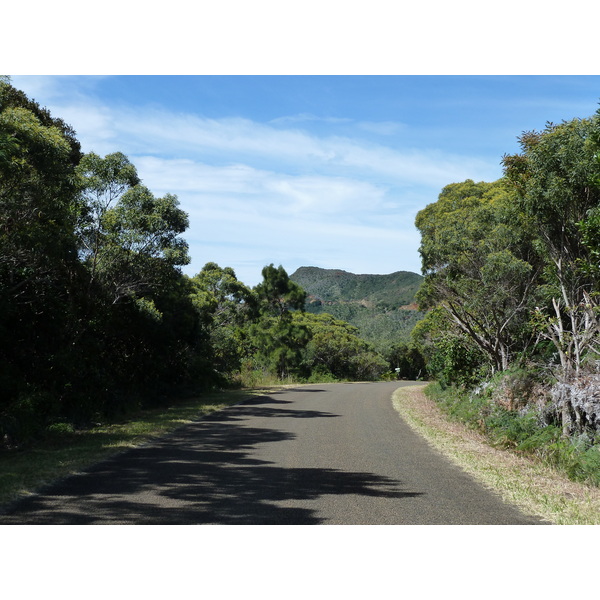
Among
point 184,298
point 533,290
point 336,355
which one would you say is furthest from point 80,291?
point 336,355

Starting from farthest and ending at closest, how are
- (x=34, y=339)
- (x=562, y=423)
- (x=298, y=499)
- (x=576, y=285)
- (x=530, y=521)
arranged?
(x=34, y=339), (x=576, y=285), (x=562, y=423), (x=298, y=499), (x=530, y=521)

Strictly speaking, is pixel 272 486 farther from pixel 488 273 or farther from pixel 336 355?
pixel 336 355

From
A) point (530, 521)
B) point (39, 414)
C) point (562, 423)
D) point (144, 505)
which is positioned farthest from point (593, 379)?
point (39, 414)

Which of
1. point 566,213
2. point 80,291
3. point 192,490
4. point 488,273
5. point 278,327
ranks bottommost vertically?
point 192,490

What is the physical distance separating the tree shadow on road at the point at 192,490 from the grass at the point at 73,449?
361 millimetres

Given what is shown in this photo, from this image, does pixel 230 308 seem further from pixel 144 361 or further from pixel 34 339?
pixel 34 339

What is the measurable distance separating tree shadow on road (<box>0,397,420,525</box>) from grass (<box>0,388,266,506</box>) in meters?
0.36

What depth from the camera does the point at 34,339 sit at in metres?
14.2

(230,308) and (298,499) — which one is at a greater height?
(230,308)

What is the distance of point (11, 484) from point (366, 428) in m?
9.33

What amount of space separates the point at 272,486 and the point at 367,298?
133340mm

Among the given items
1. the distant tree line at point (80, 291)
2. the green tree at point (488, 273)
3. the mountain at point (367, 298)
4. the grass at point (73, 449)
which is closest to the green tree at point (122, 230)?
the distant tree line at point (80, 291)

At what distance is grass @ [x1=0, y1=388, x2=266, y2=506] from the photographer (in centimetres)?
808

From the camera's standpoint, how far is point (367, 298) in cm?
14025
